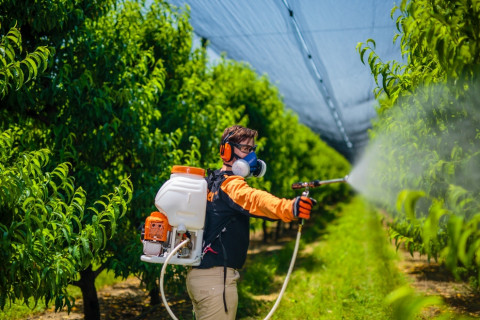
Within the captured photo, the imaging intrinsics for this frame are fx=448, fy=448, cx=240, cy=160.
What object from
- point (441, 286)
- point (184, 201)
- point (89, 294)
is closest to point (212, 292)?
point (184, 201)

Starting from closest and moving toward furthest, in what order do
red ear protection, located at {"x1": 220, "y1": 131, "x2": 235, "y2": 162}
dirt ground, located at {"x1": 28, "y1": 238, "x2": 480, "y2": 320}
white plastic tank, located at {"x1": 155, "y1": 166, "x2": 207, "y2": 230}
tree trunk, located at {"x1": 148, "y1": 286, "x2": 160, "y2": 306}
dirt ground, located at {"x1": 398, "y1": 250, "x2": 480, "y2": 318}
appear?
white plastic tank, located at {"x1": 155, "y1": 166, "x2": 207, "y2": 230}
red ear protection, located at {"x1": 220, "y1": 131, "x2": 235, "y2": 162}
dirt ground, located at {"x1": 398, "y1": 250, "x2": 480, "y2": 318}
dirt ground, located at {"x1": 28, "y1": 238, "x2": 480, "y2": 320}
tree trunk, located at {"x1": 148, "y1": 286, "x2": 160, "y2": 306}

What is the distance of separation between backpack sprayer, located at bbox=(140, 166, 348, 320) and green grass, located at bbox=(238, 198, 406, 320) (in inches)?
154

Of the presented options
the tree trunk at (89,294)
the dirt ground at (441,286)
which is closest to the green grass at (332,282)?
the dirt ground at (441,286)

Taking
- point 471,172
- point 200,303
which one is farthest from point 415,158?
point 200,303

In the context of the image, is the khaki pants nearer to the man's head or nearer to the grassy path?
the man's head

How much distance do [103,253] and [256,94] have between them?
8069mm

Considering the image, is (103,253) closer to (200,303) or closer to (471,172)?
(200,303)

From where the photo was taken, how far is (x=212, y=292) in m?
3.50

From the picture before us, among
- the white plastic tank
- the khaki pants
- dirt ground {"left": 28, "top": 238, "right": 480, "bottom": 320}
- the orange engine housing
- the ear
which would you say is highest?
the ear

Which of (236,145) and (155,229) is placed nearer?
(155,229)

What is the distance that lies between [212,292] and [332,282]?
21.3 ft

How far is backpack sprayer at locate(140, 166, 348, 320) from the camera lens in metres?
3.41

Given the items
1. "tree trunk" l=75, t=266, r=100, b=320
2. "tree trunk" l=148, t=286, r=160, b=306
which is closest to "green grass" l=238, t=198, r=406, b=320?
"tree trunk" l=148, t=286, r=160, b=306

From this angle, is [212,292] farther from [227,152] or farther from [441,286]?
[441,286]
